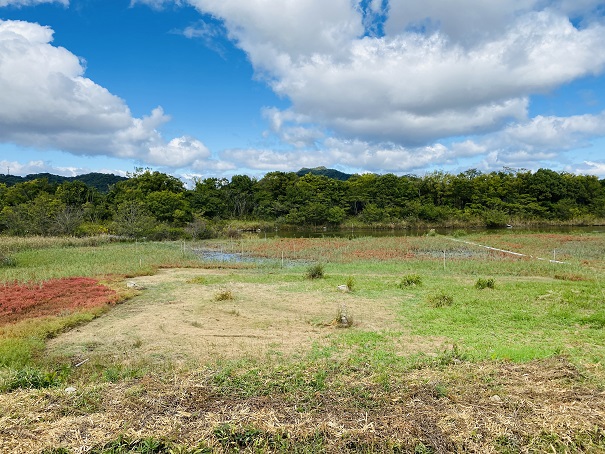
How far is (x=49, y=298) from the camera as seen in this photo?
13398 mm

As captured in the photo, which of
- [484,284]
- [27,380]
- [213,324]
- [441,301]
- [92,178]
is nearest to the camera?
[27,380]

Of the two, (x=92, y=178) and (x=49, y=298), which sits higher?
(x=92, y=178)

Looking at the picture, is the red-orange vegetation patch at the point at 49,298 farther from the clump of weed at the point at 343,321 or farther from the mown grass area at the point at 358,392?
the clump of weed at the point at 343,321

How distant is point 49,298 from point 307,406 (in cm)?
1236

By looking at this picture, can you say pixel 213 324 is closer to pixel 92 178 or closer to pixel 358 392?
pixel 358 392

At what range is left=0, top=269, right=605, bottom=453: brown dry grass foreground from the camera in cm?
400

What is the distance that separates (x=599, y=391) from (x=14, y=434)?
23.0 ft

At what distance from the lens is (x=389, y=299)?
13445mm

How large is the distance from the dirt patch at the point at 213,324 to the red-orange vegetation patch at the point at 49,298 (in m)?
1.21

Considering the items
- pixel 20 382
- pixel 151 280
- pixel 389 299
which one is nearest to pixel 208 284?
pixel 151 280

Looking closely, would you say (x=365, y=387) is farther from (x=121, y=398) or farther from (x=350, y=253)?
(x=350, y=253)

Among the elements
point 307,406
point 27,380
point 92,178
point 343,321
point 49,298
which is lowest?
point 49,298

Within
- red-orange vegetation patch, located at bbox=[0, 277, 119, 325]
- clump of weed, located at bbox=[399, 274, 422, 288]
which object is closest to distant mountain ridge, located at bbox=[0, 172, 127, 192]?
red-orange vegetation patch, located at bbox=[0, 277, 119, 325]

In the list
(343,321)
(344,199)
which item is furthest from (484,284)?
(344,199)
